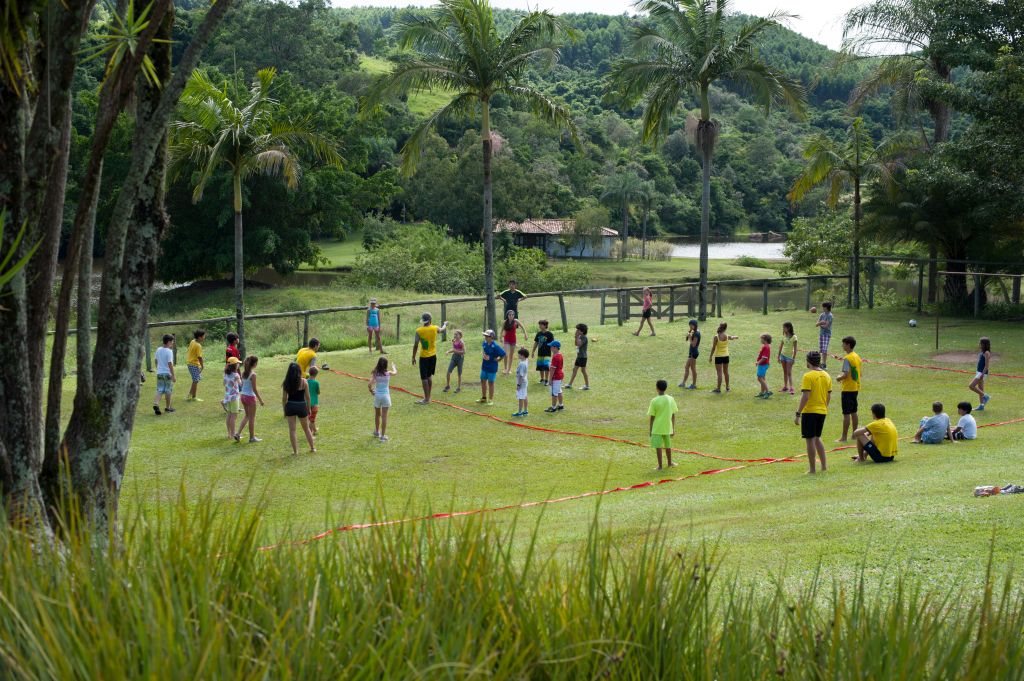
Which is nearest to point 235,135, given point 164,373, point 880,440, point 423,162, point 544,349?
point 164,373

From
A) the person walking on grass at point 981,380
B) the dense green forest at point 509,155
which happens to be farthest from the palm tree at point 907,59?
the person walking on grass at point 981,380

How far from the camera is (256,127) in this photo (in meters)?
23.2

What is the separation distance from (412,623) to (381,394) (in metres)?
12.5

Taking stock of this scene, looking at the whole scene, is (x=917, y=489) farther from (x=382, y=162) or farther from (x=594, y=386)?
(x=382, y=162)

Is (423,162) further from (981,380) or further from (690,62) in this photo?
(981,380)

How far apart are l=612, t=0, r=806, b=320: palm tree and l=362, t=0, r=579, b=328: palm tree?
5.18 metres

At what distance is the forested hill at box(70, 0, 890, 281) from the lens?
156ft

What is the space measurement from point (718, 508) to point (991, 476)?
3.06 metres

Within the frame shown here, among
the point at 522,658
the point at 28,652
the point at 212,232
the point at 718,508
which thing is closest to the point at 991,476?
the point at 718,508

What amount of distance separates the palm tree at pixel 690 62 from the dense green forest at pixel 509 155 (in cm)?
93

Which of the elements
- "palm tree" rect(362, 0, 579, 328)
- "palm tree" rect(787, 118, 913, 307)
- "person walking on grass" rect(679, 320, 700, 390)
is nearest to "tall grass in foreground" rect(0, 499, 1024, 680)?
"person walking on grass" rect(679, 320, 700, 390)

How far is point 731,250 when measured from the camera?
290 feet

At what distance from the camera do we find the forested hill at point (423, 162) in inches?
1877

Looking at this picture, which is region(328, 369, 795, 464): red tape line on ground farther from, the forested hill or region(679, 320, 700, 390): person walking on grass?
the forested hill
